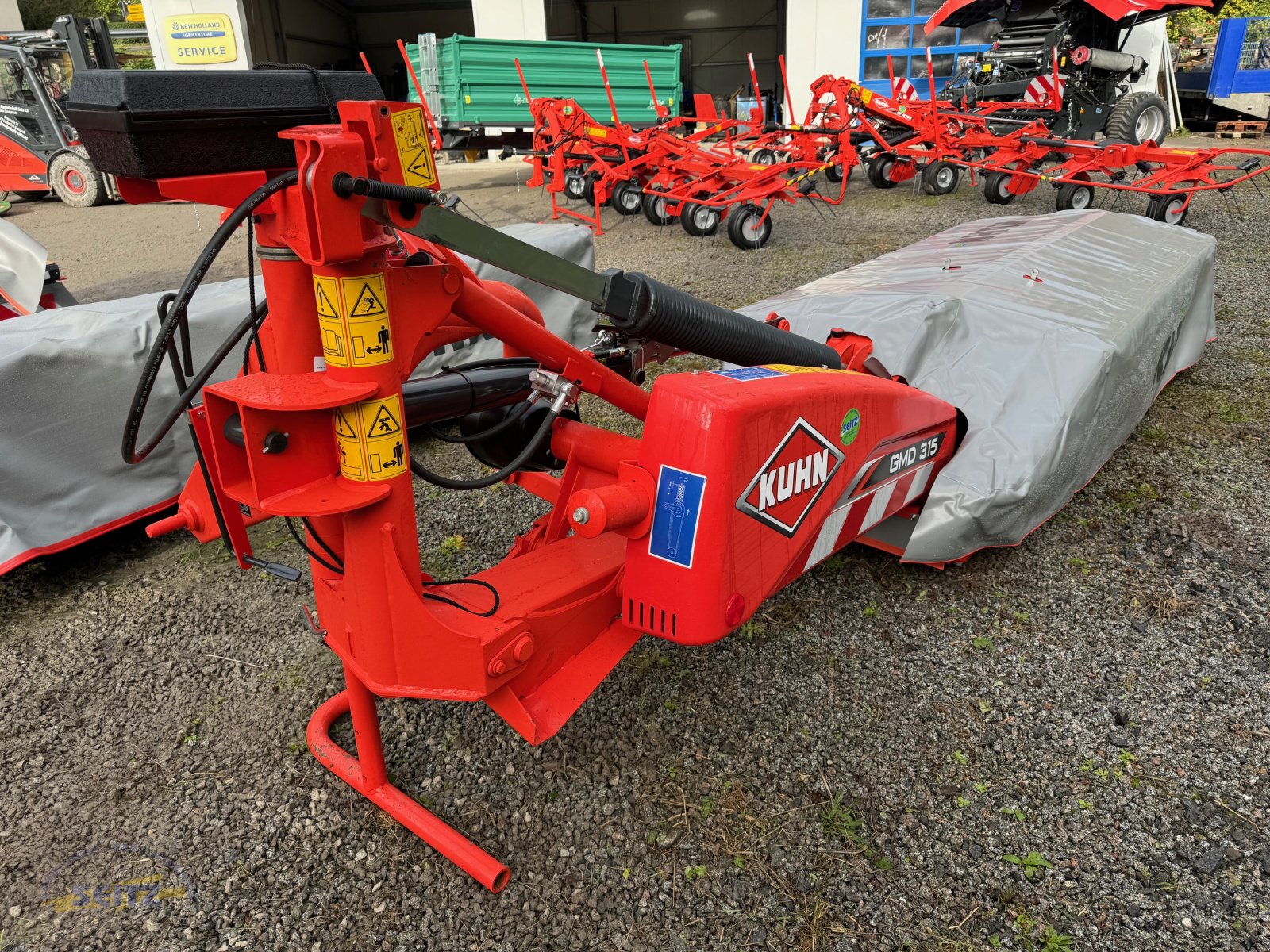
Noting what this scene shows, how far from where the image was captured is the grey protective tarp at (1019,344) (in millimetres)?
2879

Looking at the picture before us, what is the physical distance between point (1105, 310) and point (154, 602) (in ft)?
12.3

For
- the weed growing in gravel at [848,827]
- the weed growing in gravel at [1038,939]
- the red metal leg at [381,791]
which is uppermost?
the red metal leg at [381,791]

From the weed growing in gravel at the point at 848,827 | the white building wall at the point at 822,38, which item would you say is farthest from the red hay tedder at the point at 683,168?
the weed growing in gravel at the point at 848,827

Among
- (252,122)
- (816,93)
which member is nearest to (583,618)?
(252,122)

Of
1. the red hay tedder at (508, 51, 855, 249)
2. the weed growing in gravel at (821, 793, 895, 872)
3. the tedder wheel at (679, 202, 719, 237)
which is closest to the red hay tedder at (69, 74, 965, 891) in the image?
the weed growing in gravel at (821, 793, 895, 872)

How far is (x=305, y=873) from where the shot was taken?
197cm

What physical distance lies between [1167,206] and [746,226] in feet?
13.8

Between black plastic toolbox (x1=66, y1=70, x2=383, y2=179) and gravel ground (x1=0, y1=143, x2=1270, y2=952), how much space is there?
60.4 inches

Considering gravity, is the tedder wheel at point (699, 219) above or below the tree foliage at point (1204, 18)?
below

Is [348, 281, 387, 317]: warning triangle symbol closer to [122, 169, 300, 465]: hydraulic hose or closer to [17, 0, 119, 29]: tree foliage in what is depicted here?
[122, 169, 300, 465]: hydraulic hose

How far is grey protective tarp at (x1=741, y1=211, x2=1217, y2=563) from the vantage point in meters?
2.88

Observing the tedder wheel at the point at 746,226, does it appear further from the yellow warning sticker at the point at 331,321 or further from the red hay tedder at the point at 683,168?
the yellow warning sticker at the point at 331,321

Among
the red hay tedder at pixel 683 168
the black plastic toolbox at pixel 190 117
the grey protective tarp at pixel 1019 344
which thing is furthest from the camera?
the red hay tedder at pixel 683 168

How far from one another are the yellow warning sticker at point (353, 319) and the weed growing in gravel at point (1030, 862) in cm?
178
